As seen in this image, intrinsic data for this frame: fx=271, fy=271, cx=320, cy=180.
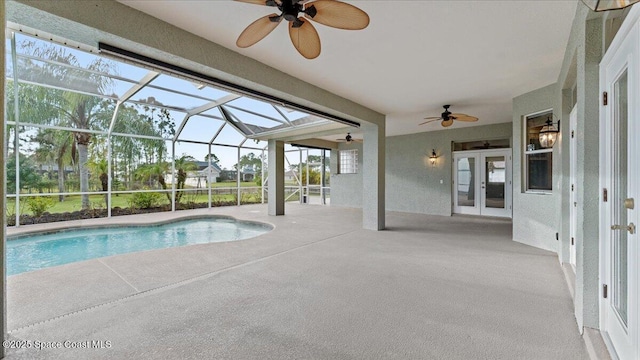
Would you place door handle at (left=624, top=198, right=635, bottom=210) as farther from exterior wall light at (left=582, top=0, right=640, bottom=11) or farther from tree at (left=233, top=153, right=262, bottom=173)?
tree at (left=233, top=153, right=262, bottom=173)

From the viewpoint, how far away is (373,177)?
6.22m

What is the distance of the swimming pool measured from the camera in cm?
521

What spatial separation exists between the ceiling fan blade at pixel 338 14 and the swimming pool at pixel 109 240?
5937mm

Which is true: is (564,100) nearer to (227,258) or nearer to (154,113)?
(227,258)

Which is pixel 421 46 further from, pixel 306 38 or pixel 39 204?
pixel 39 204

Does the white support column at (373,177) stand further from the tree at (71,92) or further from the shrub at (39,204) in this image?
the shrub at (39,204)

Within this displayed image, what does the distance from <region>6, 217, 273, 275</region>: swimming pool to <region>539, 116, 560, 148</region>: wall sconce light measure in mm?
6102

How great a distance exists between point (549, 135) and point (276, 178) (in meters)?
6.77

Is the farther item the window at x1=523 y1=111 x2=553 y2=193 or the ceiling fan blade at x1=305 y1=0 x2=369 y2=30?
the window at x1=523 y1=111 x2=553 y2=193

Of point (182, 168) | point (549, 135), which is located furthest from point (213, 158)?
point (549, 135)

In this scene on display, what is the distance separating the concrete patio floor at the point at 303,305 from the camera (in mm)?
1955

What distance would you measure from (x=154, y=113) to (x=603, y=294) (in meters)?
10.9

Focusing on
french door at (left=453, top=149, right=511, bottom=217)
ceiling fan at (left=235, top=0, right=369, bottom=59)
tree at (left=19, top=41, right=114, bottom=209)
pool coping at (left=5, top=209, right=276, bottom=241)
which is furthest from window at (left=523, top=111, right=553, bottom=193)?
tree at (left=19, top=41, right=114, bottom=209)

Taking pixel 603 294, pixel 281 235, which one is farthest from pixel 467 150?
pixel 603 294
